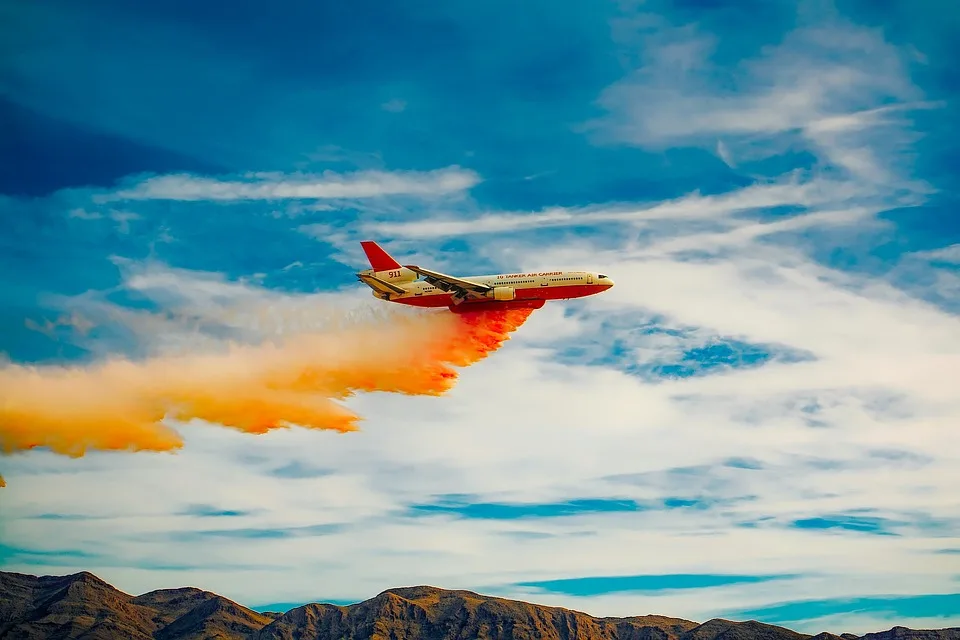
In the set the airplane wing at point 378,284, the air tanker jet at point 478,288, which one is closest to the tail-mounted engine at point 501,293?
the air tanker jet at point 478,288

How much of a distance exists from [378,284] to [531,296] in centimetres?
2298

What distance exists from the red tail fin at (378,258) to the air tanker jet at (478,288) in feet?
0.50

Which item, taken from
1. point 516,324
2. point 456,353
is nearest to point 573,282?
point 516,324

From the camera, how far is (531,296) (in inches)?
5896

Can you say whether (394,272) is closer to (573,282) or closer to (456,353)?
(456,353)

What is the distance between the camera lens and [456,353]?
155 m

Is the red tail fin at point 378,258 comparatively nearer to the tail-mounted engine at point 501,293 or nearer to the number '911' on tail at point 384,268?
the number '911' on tail at point 384,268

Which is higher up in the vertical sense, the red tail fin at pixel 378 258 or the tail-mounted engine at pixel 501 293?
the red tail fin at pixel 378 258

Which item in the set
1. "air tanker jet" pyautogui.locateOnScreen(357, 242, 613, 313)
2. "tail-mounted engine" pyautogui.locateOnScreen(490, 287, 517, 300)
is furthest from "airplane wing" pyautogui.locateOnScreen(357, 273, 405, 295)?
"tail-mounted engine" pyautogui.locateOnScreen(490, 287, 517, 300)

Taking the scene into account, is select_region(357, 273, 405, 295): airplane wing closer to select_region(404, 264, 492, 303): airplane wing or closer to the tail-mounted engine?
select_region(404, 264, 492, 303): airplane wing

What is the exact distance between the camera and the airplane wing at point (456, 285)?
146m

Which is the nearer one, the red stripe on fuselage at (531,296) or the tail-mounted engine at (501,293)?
the tail-mounted engine at (501,293)

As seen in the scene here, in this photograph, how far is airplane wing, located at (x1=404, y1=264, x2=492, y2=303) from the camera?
146000 millimetres

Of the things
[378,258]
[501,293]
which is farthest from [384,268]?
[501,293]
